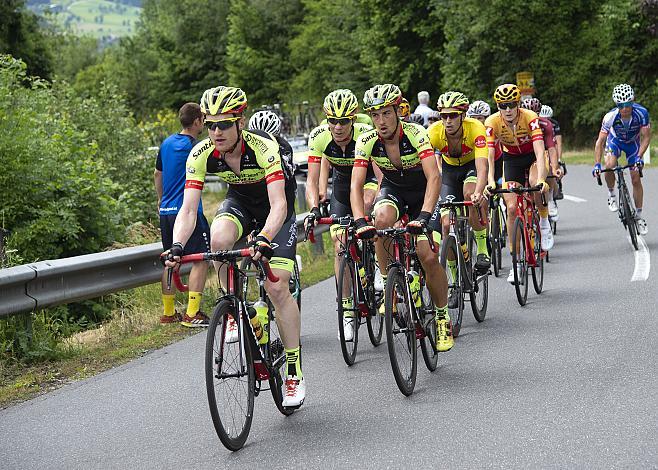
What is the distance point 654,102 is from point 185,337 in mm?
36983

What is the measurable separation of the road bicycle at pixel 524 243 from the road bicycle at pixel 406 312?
8.86ft

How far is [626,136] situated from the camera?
15.2 m

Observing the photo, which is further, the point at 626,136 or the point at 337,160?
the point at 626,136

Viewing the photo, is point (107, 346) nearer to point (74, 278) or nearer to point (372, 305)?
point (74, 278)

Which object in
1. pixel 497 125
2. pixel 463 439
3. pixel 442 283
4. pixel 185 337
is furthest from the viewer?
pixel 497 125

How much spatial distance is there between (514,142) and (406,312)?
535cm

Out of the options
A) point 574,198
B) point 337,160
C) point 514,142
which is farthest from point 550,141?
point 574,198

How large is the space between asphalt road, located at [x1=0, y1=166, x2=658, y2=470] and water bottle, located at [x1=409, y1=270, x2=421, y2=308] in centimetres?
59

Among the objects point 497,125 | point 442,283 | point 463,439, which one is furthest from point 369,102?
point 497,125

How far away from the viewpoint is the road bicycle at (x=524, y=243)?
10.8 metres

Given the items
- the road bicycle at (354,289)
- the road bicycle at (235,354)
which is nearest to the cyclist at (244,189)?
the road bicycle at (235,354)

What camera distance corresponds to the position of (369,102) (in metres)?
8.11

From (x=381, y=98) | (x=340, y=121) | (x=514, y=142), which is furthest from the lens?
(x=514, y=142)

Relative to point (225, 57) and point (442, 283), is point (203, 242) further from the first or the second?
point (225, 57)
